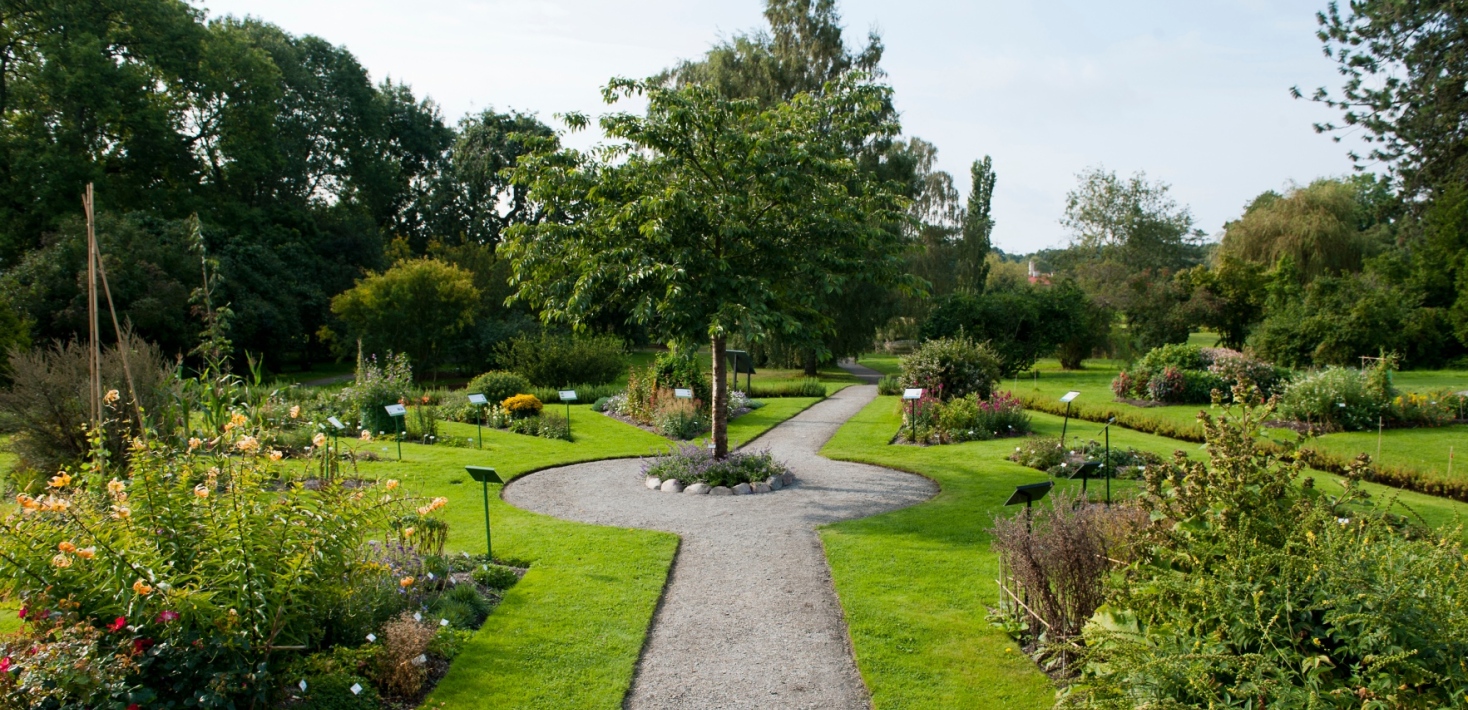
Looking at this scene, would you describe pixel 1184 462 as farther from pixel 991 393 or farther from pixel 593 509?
pixel 991 393

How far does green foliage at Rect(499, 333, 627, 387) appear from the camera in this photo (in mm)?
23828

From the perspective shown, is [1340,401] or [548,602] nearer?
[548,602]

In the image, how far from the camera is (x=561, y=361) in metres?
24.0

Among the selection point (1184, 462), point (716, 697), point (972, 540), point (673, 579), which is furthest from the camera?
point (972, 540)

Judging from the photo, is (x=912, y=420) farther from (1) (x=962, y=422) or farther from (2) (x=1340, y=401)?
(2) (x=1340, y=401)

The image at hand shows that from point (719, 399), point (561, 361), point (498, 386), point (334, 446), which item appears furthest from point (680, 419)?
point (561, 361)

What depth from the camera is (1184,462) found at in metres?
4.74

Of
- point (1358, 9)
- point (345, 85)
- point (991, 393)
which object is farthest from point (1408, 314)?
point (345, 85)

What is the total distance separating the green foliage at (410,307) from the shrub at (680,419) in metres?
12.8

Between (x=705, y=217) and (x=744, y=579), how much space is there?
4950 millimetres

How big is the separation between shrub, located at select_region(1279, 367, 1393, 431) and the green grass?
184 inches

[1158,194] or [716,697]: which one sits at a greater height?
[1158,194]

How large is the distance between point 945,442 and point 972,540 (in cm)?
670

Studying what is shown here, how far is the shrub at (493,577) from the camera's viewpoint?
23.8 ft
